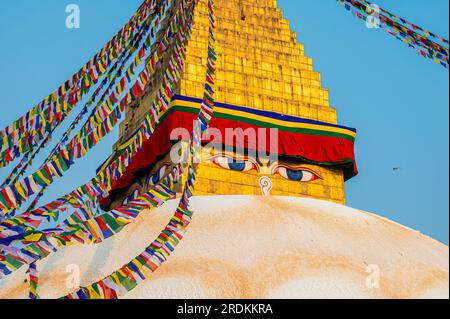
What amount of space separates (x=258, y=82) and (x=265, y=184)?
6.88 ft

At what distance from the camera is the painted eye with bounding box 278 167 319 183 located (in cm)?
1260

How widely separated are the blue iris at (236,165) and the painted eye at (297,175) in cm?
78

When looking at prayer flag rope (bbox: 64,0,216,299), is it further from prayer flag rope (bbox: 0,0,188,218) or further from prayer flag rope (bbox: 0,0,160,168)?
prayer flag rope (bbox: 0,0,160,168)

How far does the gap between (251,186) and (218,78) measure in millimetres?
2158

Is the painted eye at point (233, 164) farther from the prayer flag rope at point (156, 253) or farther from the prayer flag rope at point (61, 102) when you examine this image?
the prayer flag rope at point (156, 253)

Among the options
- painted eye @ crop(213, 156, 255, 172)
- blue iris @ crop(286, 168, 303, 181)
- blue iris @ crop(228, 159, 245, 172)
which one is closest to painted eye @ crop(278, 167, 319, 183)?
blue iris @ crop(286, 168, 303, 181)

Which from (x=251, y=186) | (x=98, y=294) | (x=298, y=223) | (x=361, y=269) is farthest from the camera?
(x=251, y=186)

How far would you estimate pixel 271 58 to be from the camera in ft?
45.0

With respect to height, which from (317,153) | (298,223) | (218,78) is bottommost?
(298,223)

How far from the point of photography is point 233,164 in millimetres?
12117

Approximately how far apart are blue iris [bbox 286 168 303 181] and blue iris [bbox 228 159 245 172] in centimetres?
98

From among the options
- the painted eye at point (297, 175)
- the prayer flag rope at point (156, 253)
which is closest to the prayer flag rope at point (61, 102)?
the prayer flag rope at point (156, 253)
